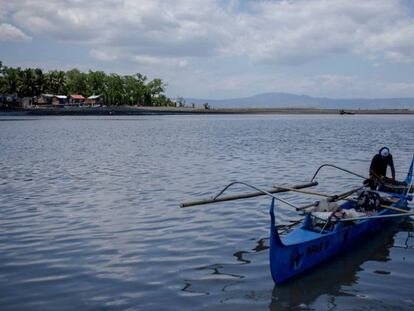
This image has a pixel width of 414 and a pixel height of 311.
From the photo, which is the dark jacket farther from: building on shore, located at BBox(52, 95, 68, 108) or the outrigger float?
building on shore, located at BBox(52, 95, 68, 108)

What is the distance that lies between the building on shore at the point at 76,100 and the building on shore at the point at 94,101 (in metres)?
1.65

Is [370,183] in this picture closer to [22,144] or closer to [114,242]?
[114,242]

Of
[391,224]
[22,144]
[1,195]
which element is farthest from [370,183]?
[22,144]

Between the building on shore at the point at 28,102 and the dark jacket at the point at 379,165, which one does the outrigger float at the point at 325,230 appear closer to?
the dark jacket at the point at 379,165

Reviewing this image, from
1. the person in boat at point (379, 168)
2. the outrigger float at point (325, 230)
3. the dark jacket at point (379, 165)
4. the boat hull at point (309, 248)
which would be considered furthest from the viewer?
the dark jacket at point (379, 165)

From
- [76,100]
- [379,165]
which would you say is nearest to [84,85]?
[76,100]

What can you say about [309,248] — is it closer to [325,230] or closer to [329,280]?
[329,280]

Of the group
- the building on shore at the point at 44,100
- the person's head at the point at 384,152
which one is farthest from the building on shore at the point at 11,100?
the person's head at the point at 384,152

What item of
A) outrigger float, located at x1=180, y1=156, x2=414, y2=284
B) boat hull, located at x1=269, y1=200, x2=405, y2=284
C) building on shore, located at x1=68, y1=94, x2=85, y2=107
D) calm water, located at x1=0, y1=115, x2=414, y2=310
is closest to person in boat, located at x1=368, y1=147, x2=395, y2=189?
outrigger float, located at x1=180, y1=156, x2=414, y2=284

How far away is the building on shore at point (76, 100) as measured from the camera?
138125 mm

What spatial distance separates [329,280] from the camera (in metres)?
10.1

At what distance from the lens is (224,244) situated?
12578 millimetres

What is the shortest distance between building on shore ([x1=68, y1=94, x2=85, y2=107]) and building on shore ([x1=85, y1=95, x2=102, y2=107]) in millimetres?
1651

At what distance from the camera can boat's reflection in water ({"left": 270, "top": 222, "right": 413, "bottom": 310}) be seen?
9086 millimetres
